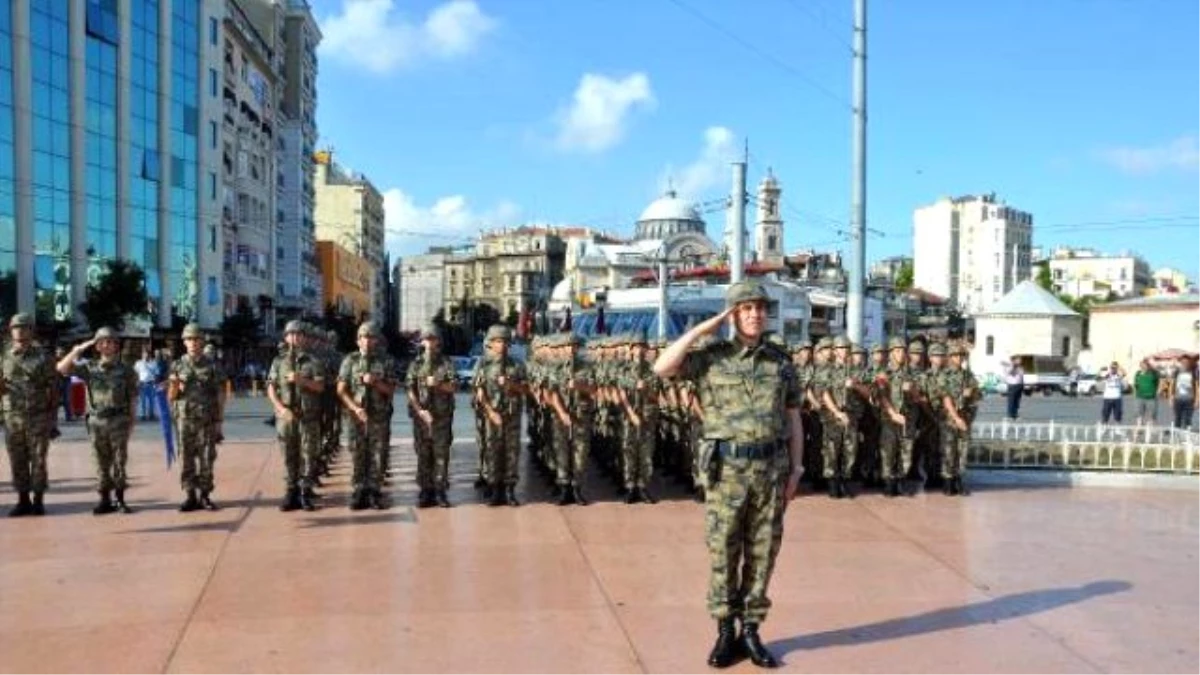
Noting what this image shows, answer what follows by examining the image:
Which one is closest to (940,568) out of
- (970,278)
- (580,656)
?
(580,656)

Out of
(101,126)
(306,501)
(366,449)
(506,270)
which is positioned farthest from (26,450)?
(506,270)

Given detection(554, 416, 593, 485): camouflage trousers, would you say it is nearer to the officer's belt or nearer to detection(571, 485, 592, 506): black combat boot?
detection(571, 485, 592, 506): black combat boot

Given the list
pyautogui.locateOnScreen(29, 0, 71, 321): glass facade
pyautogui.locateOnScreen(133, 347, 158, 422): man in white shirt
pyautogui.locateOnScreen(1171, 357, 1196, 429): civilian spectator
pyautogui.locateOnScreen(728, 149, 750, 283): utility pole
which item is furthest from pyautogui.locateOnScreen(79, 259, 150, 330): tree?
pyautogui.locateOnScreen(1171, 357, 1196, 429): civilian spectator

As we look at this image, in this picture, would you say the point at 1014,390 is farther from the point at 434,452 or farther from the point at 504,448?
the point at 434,452

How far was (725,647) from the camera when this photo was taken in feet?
17.1

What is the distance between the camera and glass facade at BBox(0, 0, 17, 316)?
106 ft

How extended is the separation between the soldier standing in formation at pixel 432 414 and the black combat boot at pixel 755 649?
15.9 feet

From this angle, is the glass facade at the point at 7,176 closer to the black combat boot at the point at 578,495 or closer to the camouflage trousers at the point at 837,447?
the black combat boot at the point at 578,495

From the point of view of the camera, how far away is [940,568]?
737 cm

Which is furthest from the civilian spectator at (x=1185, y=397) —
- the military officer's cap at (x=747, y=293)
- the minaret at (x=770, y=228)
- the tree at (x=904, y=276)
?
the tree at (x=904, y=276)

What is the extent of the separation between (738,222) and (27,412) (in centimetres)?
916

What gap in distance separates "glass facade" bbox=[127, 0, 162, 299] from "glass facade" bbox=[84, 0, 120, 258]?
1.09m

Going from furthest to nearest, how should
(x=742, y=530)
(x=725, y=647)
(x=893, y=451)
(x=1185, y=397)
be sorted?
1. (x=1185, y=397)
2. (x=893, y=451)
3. (x=742, y=530)
4. (x=725, y=647)

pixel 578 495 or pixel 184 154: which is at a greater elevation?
pixel 184 154
